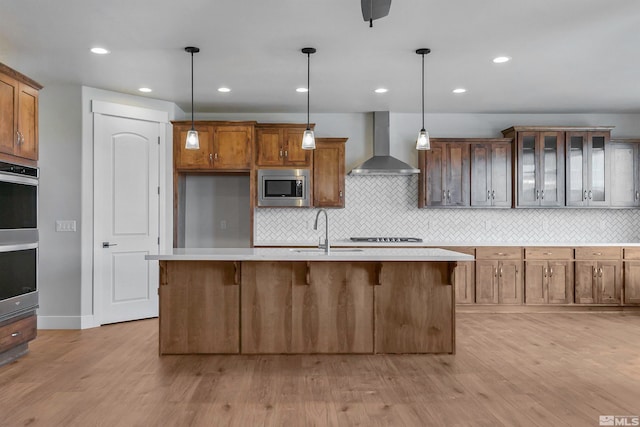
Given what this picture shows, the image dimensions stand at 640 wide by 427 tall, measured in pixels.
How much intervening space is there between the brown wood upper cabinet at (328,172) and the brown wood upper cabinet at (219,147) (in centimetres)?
89

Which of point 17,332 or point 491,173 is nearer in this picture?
point 17,332

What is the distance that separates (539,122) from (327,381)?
507cm

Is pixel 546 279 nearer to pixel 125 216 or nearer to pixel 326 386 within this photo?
pixel 326 386

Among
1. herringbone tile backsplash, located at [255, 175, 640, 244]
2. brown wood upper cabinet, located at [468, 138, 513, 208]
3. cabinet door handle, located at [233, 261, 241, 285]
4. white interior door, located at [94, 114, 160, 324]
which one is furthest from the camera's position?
herringbone tile backsplash, located at [255, 175, 640, 244]

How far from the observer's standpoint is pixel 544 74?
4852 mm

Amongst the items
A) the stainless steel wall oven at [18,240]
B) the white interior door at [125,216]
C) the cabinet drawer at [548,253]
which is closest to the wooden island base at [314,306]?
the stainless steel wall oven at [18,240]

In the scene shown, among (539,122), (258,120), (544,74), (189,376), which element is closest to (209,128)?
(258,120)

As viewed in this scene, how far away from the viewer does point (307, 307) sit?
4.09 m

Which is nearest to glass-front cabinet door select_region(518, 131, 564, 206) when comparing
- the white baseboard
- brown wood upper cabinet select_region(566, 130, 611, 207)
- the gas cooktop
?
brown wood upper cabinet select_region(566, 130, 611, 207)

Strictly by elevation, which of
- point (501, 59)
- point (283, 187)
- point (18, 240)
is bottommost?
point (18, 240)

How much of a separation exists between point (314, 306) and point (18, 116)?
113 inches

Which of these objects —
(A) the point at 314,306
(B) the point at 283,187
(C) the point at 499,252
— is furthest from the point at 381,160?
(A) the point at 314,306

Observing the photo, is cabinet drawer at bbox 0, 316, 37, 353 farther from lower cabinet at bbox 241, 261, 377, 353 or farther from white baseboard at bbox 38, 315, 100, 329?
lower cabinet at bbox 241, 261, 377, 353

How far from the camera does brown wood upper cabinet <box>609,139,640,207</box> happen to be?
6.36 meters
